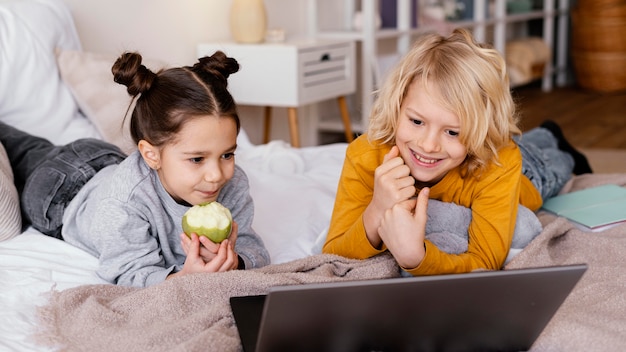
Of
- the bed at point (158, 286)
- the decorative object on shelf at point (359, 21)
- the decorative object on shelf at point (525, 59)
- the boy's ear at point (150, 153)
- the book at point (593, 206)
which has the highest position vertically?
the decorative object on shelf at point (359, 21)

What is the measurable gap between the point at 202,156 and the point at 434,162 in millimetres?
420

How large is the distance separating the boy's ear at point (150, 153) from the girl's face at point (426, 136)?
44 centimetres

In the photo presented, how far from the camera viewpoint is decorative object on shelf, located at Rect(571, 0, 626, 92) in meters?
5.59

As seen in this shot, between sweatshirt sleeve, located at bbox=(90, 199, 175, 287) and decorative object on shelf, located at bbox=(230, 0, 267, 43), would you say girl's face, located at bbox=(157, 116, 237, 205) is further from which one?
decorative object on shelf, located at bbox=(230, 0, 267, 43)

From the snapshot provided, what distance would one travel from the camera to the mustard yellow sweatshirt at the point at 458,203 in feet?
4.64

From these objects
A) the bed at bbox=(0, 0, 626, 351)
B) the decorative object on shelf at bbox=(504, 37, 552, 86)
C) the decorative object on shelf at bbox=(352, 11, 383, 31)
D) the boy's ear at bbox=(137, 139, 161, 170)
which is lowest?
the decorative object on shelf at bbox=(504, 37, 552, 86)

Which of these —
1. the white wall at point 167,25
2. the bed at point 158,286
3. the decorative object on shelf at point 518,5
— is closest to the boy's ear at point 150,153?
the bed at point 158,286

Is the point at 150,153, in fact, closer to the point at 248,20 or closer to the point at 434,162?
the point at 434,162

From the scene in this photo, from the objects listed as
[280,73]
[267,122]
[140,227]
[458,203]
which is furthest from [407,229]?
[267,122]

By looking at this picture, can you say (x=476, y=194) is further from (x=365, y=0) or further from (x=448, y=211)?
(x=365, y=0)

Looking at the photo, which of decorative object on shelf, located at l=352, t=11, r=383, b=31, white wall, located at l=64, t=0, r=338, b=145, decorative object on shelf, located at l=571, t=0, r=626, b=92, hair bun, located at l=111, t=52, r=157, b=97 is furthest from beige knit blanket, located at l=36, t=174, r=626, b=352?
decorative object on shelf, located at l=571, t=0, r=626, b=92

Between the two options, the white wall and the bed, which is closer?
the bed

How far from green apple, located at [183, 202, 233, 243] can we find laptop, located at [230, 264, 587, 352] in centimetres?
30

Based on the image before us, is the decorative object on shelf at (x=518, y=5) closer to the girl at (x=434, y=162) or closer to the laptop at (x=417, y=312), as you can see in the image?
the girl at (x=434, y=162)
